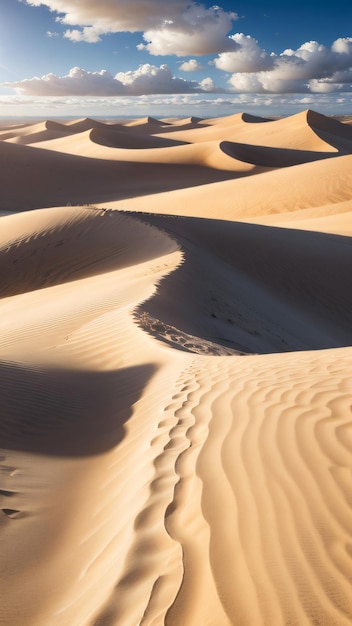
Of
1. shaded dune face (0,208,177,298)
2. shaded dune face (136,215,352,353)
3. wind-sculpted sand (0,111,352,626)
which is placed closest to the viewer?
wind-sculpted sand (0,111,352,626)

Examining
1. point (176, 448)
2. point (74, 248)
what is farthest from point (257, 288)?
point (176, 448)

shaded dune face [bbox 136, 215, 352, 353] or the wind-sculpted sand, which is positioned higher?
the wind-sculpted sand

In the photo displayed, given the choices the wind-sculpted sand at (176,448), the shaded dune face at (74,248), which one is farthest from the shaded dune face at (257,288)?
the shaded dune face at (74,248)

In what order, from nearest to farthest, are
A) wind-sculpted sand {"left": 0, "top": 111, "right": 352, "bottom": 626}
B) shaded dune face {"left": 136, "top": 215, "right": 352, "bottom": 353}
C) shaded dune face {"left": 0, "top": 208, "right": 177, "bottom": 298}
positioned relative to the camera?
wind-sculpted sand {"left": 0, "top": 111, "right": 352, "bottom": 626} → shaded dune face {"left": 136, "top": 215, "right": 352, "bottom": 353} → shaded dune face {"left": 0, "top": 208, "right": 177, "bottom": 298}

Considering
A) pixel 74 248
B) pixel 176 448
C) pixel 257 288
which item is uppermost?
pixel 176 448

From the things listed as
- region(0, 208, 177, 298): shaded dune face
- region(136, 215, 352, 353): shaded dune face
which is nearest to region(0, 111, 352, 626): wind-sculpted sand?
region(136, 215, 352, 353): shaded dune face

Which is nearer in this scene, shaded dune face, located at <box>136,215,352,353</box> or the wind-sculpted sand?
the wind-sculpted sand

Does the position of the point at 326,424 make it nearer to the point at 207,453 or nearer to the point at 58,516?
the point at 207,453

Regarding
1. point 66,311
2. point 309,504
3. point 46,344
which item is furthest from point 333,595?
point 66,311

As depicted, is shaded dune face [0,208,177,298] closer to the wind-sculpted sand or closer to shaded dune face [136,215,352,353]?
the wind-sculpted sand

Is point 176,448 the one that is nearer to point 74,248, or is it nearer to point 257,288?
point 257,288

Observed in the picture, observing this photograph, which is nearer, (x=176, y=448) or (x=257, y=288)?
(x=176, y=448)

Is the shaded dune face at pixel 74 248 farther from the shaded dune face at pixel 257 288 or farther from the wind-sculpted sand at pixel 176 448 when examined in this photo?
the shaded dune face at pixel 257 288

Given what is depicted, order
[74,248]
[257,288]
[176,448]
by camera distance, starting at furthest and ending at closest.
Result: [74,248] → [257,288] → [176,448]
